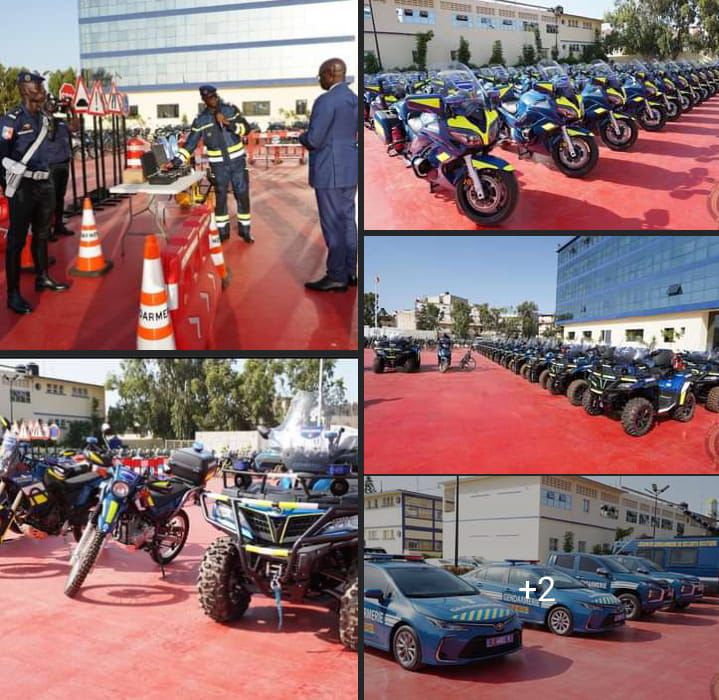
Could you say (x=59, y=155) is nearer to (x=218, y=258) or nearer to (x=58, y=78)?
(x=58, y=78)

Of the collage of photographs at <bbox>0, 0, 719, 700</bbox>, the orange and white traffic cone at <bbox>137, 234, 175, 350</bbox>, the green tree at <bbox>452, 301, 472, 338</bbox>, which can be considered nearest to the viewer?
the orange and white traffic cone at <bbox>137, 234, 175, 350</bbox>

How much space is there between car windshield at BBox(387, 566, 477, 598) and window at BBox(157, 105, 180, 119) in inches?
117

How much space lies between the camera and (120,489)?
3.63 metres

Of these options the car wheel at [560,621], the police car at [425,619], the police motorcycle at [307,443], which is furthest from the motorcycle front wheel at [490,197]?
the car wheel at [560,621]

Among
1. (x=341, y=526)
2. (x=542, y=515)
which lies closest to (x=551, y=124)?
(x=542, y=515)

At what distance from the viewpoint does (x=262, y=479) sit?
3.36 meters

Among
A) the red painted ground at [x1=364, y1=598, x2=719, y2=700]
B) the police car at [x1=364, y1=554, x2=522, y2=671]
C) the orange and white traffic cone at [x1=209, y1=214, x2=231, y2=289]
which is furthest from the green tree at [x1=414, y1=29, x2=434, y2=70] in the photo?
the red painted ground at [x1=364, y1=598, x2=719, y2=700]

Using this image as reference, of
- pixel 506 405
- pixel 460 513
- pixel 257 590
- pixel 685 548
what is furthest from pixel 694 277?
pixel 257 590

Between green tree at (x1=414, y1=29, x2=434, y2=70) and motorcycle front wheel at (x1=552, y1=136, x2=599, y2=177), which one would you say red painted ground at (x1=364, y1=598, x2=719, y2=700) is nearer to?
motorcycle front wheel at (x1=552, y1=136, x2=599, y2=177)

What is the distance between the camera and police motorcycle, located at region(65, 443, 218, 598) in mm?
3504

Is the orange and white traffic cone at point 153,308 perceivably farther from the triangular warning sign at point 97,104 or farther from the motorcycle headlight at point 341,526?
the triangular warning sign at point 97,104

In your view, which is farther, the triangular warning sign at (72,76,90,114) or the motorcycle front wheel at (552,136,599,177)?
the triangular warning sign at (72,76,90,114)

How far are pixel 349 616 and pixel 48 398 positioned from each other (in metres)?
1.93

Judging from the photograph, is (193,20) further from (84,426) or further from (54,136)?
(84,426)
